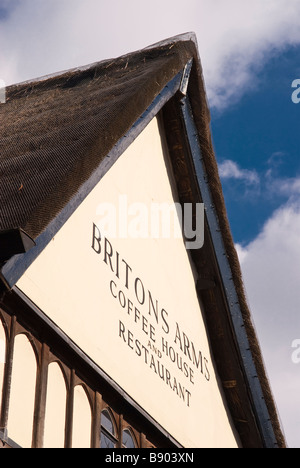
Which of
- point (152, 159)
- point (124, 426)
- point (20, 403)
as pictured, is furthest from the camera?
point (152, 159)

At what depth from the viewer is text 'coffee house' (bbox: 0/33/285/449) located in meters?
5.40

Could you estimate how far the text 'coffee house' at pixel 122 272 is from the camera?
5398 millimetres

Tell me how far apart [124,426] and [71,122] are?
233 centimetres

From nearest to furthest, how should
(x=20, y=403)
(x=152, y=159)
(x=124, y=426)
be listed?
1. (x=20, y=403)
2. (x=124, y=426)
3. (x=152, y=159)

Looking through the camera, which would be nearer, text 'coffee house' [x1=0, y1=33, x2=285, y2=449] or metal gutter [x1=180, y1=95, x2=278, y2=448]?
text 'coffee house' [x1=0, y1=33, x2=285, y2=449]

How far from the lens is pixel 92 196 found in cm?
671

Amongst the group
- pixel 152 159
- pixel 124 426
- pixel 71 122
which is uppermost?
pixel 152 159

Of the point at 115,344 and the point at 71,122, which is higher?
the point at 71,122

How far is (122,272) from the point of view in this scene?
22.8 feet

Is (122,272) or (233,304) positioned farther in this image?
(233,304)

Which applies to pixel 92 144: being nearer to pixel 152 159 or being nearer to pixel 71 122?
pixel 71 122

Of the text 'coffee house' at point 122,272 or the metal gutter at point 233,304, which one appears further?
the metal gutter at point 233,304

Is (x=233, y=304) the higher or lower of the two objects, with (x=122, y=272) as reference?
higher

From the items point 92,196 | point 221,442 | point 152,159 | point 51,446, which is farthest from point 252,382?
point 51,446
